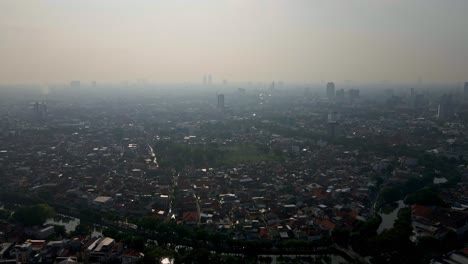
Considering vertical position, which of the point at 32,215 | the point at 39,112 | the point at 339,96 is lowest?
the point at 32,215

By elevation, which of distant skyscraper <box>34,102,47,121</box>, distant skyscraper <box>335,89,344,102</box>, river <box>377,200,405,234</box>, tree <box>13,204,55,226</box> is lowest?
river <box>377,200,405,234</box>

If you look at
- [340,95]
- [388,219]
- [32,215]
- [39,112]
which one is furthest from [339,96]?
[32,215]

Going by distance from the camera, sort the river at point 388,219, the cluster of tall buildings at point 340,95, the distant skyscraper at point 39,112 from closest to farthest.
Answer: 1. the river at point 388,219
2. the distant skyscraper at point 39,112
3. the cluster of tall buildings at point 340,95

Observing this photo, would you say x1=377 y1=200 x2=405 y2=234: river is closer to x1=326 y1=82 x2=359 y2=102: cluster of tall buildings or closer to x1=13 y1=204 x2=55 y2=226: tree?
x1=13 y1=204 x2=55 y2=226: tree

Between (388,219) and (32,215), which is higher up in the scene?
(32,215)

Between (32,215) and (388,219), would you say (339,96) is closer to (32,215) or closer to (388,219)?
(388,219)

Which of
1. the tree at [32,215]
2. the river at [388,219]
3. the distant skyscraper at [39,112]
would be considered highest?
the distant skyscraper at [39,112]

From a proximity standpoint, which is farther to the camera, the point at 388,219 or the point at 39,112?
the point at 39,112

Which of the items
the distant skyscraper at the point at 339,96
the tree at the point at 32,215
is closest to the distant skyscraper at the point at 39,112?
the tree at the point at 32,215

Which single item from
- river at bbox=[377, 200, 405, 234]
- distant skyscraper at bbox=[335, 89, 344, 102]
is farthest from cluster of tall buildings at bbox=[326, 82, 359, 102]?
river at bbox=[377, 200, 405, 234]

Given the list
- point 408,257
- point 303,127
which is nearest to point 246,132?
point 303,127

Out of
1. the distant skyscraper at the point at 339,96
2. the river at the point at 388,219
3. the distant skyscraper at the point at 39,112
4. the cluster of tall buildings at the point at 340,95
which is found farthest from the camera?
the distant skyscraper at the point at 339,96

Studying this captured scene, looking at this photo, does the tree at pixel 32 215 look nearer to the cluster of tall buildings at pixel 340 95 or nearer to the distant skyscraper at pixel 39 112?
the distant skyscraper at pixel 39 112

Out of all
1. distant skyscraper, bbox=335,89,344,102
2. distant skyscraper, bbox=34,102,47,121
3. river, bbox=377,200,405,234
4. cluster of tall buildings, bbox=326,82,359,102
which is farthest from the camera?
distant skyscraper, bbox=335,89,344,102
